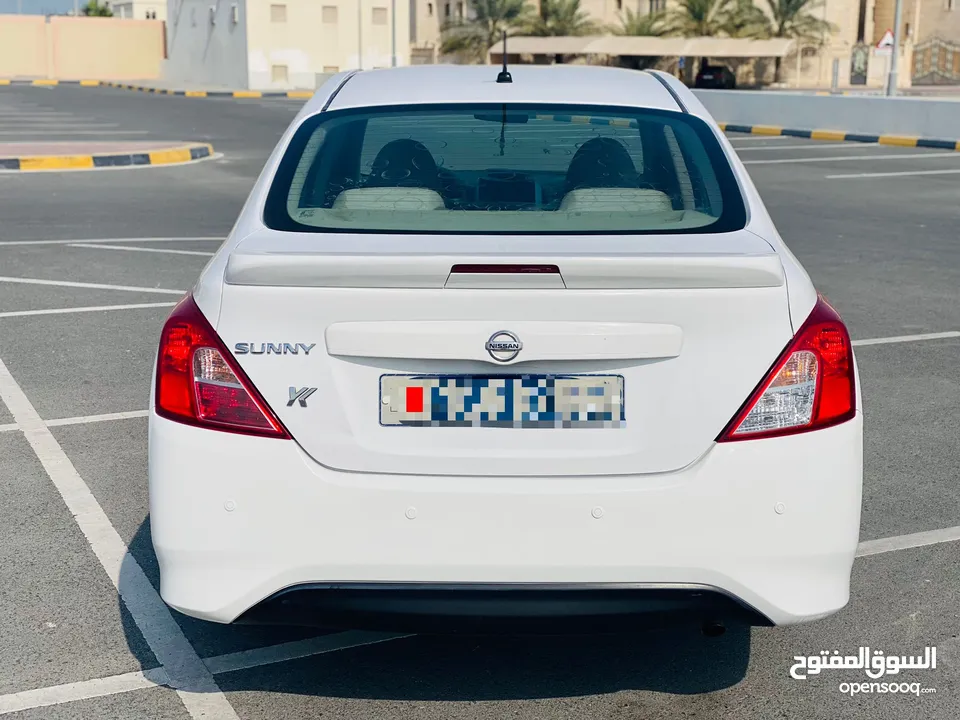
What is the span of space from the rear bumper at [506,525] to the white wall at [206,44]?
5876 centimetres

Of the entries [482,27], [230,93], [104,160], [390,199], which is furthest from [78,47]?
[390,199]

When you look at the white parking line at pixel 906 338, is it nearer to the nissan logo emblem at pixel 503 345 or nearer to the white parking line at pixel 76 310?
the white parking line at pixel 76 310

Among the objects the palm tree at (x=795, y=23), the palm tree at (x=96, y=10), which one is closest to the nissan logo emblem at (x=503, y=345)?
the palm tree at (x=795, y=23)

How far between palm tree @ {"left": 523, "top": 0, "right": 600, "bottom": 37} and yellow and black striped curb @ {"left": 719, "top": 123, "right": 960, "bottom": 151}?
4039 cm

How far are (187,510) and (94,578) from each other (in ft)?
4.11

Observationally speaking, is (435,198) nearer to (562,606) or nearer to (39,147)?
(562,606)

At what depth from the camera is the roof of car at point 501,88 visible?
12.3ft

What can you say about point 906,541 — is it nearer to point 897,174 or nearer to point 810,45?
point 897,174

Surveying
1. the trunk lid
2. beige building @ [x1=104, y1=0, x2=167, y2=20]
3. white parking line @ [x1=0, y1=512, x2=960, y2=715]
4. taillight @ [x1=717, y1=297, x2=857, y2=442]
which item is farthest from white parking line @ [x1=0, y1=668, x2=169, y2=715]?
beige building @ [x1=104, y1=0, x2=167, y2=20]

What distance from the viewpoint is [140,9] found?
106 meters

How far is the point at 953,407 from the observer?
5898 millimetres

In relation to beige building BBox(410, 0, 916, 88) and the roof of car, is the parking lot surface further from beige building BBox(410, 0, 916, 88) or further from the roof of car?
beige building BBox(410, 0, 916, 88)

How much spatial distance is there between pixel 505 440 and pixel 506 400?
84 millimetres

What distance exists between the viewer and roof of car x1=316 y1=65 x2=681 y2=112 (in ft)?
12.3
